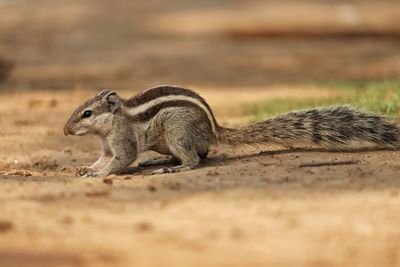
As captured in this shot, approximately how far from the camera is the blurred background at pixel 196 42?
51.4 feet

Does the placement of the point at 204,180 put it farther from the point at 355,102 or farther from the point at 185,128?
the point at 355,102

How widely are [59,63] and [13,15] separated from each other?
284 inches

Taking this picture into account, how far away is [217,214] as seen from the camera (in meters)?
5.65

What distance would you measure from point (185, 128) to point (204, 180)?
0.99m

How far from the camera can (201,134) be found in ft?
25.8

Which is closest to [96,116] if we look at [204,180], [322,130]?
[204,180]

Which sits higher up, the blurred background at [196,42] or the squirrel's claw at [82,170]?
the blurred background at [196,42]

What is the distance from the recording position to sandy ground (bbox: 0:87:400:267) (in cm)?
486

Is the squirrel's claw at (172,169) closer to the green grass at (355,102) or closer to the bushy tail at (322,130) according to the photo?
the bushy tail at (322,130)

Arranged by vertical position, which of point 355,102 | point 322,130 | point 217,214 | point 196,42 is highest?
point 196,42

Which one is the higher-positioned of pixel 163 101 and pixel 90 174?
pixel 163 101

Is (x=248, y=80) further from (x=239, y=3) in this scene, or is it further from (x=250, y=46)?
(x=239, y=3)

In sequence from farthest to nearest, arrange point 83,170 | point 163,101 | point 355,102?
1. point 355,102
2. point 83,170
3. point 163,101

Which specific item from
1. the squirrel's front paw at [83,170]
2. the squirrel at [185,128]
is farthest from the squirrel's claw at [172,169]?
the squirrel's front paw at [83,170]
